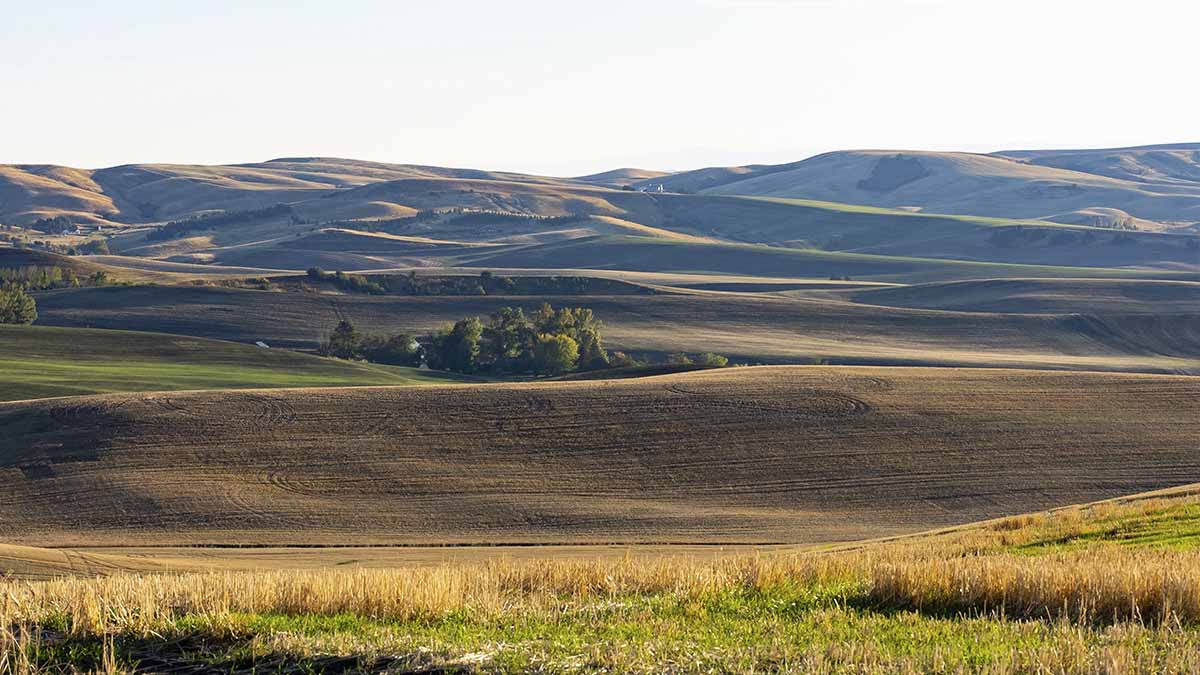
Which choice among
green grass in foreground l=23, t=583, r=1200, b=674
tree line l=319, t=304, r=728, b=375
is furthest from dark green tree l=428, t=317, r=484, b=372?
green grass in foreground l=23, t=583, r=1200, b=674

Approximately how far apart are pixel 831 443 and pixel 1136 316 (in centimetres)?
8062

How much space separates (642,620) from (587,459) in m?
42.9

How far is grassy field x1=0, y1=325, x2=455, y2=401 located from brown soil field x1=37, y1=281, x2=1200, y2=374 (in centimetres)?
1653

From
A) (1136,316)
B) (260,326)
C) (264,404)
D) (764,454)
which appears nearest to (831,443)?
(764,454)

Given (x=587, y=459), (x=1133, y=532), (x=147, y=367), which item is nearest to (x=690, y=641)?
(x=1133, y=532)

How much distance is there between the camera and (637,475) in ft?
174

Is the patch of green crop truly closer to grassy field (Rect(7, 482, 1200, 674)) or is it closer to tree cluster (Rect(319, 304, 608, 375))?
grassy field (Rect(7, 482, 1200, 674))

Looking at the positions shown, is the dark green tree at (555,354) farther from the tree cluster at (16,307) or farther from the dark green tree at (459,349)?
the tree cluster at (16,307)

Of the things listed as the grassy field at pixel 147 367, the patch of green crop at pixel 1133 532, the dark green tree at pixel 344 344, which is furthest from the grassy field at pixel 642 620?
the dark green tree at pixel 344 344

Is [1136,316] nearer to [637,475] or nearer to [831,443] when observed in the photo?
[831,443]

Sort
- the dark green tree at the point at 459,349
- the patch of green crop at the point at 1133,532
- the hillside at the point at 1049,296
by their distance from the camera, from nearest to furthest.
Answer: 1. the patch of green crop at the point at 1133,532
2. the dark green tree at the point at 459,349
3. the hillside at the point at 1049,296

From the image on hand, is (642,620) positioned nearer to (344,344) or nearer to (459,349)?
(459,349)

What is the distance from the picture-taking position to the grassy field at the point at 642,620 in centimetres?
1035

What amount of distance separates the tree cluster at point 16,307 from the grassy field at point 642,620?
10801cm
